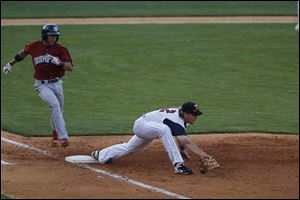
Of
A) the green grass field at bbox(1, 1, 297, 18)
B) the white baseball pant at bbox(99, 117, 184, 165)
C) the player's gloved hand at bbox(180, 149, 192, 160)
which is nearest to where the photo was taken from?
the white baseball pant at bbox(99, 117, 184, 165)

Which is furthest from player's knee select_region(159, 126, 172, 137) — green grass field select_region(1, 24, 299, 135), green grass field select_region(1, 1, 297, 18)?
green grass field select_region(1, 1, 297, 18)

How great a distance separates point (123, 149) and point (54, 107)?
151 centimetres

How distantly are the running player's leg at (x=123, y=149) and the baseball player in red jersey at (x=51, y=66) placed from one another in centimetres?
108

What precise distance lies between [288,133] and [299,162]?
7.59ft

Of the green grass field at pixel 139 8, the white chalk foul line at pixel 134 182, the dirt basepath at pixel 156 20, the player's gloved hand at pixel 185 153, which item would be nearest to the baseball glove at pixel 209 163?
the white chalk foul line at pixel 134 182

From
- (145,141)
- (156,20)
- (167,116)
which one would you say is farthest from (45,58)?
(156,20)

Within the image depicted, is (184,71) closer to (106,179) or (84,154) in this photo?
(84,154)

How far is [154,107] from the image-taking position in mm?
15914

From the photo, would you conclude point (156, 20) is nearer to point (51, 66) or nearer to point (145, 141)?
point (51, 66)

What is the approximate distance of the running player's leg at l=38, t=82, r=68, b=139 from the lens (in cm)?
1215

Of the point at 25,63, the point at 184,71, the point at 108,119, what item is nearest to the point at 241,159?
the point at 108,119

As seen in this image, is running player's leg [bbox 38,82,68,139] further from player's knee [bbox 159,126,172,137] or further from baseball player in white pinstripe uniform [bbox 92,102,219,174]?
player's knee [bbox 159,126,172,137]

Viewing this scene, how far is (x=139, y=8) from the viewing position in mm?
31828

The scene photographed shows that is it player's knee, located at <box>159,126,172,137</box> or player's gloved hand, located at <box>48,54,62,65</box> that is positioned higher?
player's gloved hand, located at <box>48,54,62,65</box>
